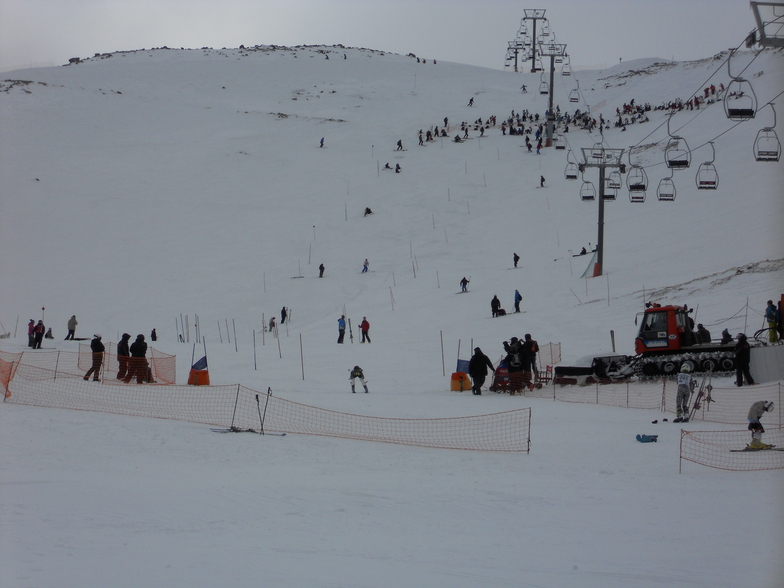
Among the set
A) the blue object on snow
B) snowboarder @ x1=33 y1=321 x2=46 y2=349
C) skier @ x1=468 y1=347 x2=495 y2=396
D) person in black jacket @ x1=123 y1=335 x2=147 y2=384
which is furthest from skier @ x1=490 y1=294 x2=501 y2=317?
the blue object on snow

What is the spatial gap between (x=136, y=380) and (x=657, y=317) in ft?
39.6

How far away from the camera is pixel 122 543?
249 inches

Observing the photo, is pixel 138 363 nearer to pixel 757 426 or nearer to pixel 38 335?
pixel 38 335

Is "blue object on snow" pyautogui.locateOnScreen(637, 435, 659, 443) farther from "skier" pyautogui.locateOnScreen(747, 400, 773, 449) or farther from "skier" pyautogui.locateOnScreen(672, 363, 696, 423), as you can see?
"skier" pyautogui.locateOnScreen(672, 363, 696, 423)

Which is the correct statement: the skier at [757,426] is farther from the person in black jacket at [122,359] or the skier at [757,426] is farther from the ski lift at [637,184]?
the person in black jacket at [122,359]

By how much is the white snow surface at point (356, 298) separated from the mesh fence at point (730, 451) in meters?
0.40

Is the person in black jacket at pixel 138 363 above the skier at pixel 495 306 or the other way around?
the other way around

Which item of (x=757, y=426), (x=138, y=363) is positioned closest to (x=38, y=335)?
(x=138, y=363)

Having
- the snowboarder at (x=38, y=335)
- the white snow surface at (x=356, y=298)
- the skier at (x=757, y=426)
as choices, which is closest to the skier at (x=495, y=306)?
the white snow surface at (x=356, y=298)

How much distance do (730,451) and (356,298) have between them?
23382mm

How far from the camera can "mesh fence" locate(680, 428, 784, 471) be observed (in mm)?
10219

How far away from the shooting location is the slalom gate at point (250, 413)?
41.3 feet

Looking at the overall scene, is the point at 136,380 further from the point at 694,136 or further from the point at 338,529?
the point at 694,136

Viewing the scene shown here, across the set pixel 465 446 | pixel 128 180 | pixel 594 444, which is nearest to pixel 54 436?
pixel 465 446
